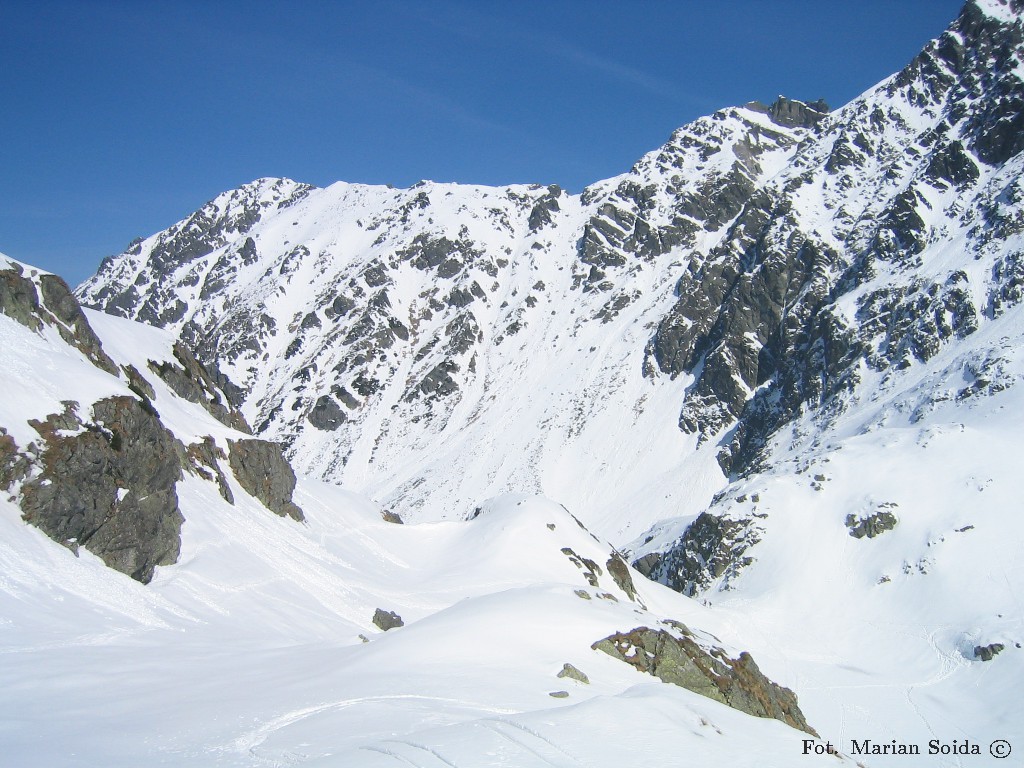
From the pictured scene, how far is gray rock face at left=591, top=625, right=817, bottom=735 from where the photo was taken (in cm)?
2416

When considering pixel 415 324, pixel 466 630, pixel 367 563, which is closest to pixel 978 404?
pixel 367 563

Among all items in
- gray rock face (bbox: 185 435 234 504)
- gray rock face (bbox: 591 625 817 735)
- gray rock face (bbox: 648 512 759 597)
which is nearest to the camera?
gray rock face (bbox: 591 625 817 735)

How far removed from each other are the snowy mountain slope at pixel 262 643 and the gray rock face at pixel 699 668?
0.65ft

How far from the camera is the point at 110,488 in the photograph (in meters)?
29.0

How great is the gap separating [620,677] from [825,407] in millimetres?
75722

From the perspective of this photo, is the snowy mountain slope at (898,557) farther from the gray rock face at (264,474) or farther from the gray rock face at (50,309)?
the gray rock face at (50,309)

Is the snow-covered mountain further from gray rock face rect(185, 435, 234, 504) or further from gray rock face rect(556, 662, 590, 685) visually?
gray rock face rect(556, 662, 590, 685)

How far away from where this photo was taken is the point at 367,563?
43812mm

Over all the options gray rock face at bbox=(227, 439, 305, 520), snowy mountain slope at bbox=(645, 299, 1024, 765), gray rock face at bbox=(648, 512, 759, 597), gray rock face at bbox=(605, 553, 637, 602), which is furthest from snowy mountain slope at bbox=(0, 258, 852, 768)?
gray rock face at bbox=(648, 512, 759, 597)

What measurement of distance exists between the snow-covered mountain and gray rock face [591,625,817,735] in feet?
2.91

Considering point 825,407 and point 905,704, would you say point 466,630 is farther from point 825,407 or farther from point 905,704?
point 825,407

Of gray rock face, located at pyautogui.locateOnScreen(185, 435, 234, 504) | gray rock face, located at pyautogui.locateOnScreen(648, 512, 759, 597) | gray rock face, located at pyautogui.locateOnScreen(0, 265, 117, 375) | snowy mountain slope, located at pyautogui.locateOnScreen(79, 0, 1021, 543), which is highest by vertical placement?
snowy mountain slope, located at pyautogui.locateOnScreen(79, 0, 1021, 543)

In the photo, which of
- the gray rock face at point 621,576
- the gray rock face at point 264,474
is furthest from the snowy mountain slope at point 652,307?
the gray rock face at point 264,474

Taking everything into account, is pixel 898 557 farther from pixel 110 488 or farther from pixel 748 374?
pixel 110 488
